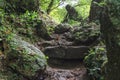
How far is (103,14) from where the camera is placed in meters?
5.17

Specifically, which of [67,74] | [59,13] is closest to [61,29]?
[67,74]

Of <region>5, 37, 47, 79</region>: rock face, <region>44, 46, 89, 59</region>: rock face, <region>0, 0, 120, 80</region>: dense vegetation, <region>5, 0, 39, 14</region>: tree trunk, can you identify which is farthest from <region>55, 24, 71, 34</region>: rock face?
<region>5, 37, 47, 79</region>: rock face

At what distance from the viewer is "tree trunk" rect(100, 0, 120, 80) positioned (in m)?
4.67

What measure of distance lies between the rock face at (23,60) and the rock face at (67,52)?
7.42 ft

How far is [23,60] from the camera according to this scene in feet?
27.1

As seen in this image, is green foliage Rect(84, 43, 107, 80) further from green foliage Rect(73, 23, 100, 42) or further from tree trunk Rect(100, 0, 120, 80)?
tree trunk Rect(100, 0, 120, 80)

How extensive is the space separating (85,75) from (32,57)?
227cm

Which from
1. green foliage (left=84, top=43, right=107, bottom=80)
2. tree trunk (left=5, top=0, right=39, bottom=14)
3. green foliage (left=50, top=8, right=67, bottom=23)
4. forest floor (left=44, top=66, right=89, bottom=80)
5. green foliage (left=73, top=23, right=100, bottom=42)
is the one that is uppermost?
tree trunk (left=5, top=0, right=39, bottom=14)

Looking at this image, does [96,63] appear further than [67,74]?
No

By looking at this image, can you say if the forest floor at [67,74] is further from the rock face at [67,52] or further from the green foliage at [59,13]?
the green foliage at [59,13]

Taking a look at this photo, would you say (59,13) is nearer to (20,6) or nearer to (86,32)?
(20,6)

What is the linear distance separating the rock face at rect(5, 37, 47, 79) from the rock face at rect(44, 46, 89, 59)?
2263mm

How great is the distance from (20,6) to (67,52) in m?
3.85

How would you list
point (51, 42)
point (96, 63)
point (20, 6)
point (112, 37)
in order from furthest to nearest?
1. point (20, 6)
2. point (51, 42)
3. point (96, 63)
4. point (112, 37)
